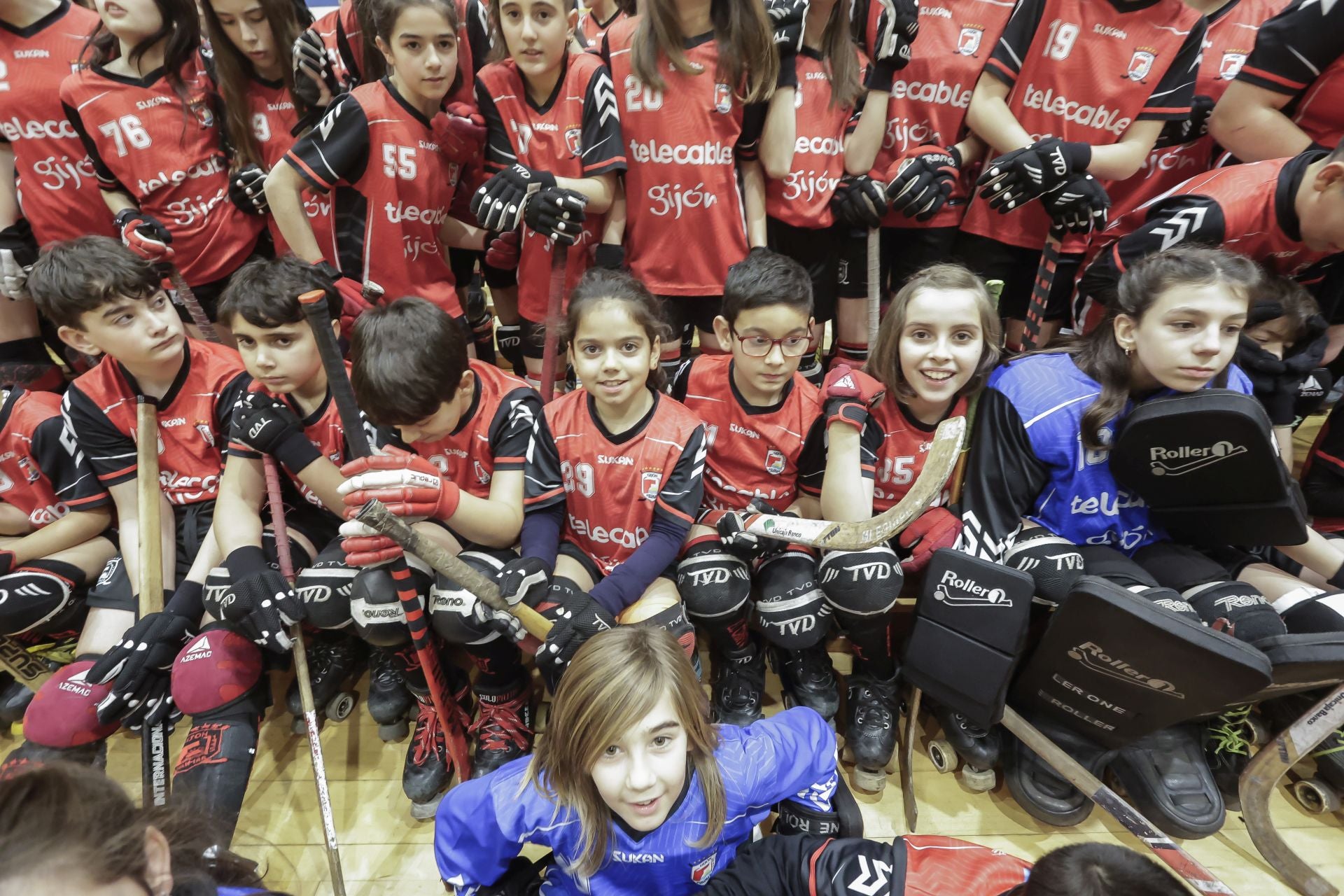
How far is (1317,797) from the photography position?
1482 mm

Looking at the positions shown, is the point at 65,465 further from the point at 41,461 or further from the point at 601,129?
the point at 601,129

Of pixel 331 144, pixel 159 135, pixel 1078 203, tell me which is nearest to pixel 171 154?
pixel 159 135

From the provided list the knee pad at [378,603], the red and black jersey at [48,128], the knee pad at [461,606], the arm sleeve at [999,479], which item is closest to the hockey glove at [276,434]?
the knee pad at [378,603]

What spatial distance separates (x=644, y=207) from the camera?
6.30 ft

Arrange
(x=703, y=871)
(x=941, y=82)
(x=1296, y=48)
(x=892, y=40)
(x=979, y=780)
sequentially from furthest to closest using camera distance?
1. (x=941, y=82)
2. (x=892, y=40)
3. (x=1296, y=48)
4. (x=979, y=780)
5. (x=703, y=871)

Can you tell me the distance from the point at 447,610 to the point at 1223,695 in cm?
148

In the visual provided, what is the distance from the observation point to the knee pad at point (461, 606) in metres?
1.42

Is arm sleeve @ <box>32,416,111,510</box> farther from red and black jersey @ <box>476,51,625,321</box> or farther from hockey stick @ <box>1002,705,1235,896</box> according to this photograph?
hockey stick @ <box>1002,705,1235,896</box>

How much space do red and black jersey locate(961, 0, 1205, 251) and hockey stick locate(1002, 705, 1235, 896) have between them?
4.44 feet

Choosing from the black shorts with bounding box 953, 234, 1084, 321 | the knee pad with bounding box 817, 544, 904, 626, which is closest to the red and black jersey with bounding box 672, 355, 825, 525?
the knee pad with bounding box 817, 544, 904, 626

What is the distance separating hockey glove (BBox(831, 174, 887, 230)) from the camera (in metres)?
1.83

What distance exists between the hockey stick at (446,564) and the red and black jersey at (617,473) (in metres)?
0.28

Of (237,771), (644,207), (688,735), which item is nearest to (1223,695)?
(688,735)

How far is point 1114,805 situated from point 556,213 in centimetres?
175
